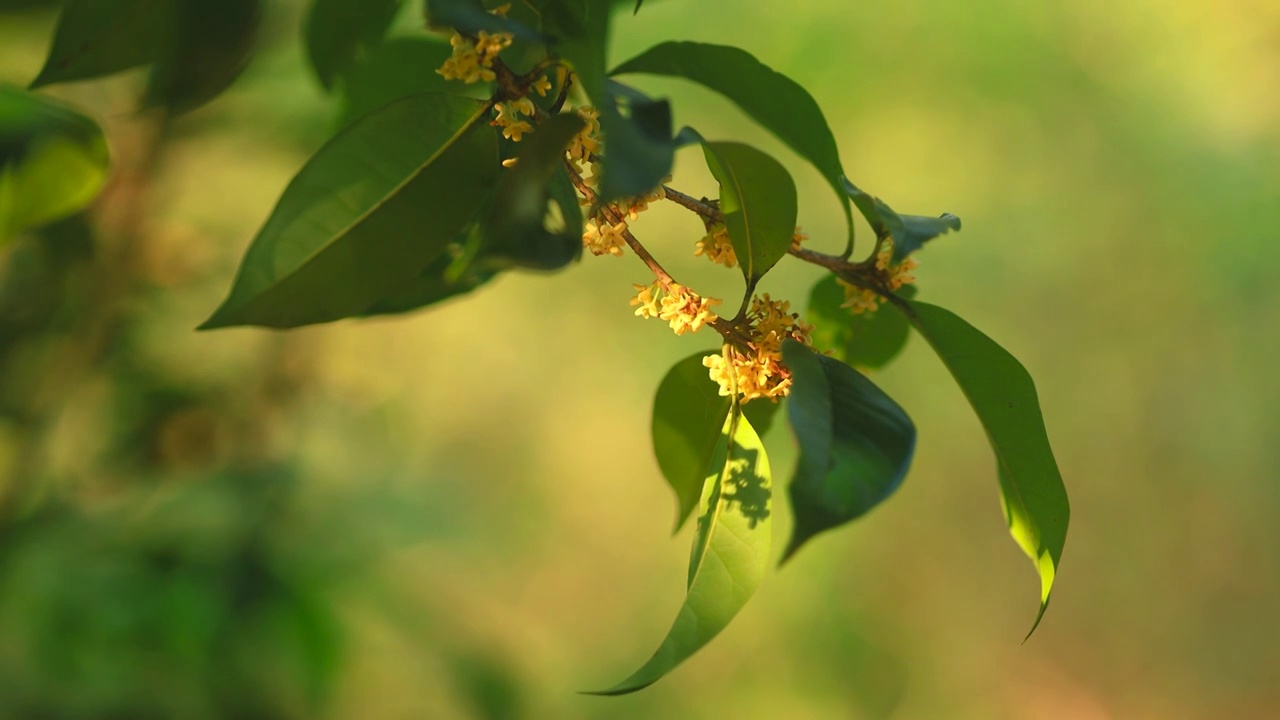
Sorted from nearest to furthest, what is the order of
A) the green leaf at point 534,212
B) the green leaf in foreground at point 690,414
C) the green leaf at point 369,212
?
1. the green leaf at point 534,212
2. the green leaf at point 369,212
3. the green leaf in foreground at point 690,414

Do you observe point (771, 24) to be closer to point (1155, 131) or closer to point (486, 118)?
point (1155, 131)

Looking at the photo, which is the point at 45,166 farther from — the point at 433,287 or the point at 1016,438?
the point at 1016,438

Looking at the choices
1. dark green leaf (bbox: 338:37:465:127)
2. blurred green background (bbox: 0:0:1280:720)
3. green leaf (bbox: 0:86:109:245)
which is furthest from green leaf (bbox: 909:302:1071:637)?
blurred green background (bbox: 0:0:1280:720)

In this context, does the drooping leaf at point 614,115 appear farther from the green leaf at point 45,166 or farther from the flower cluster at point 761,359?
the green leaf at point 45,166

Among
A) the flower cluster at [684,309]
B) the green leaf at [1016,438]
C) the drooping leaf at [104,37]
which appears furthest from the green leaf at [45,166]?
the green leaf at [1016,438]

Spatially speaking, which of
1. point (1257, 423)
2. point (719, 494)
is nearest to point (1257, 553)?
point (1257, 423)

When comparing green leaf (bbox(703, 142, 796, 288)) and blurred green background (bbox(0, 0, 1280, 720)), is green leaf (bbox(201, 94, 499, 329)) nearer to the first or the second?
green leaf (bbox(703, 142, 796, 288))
